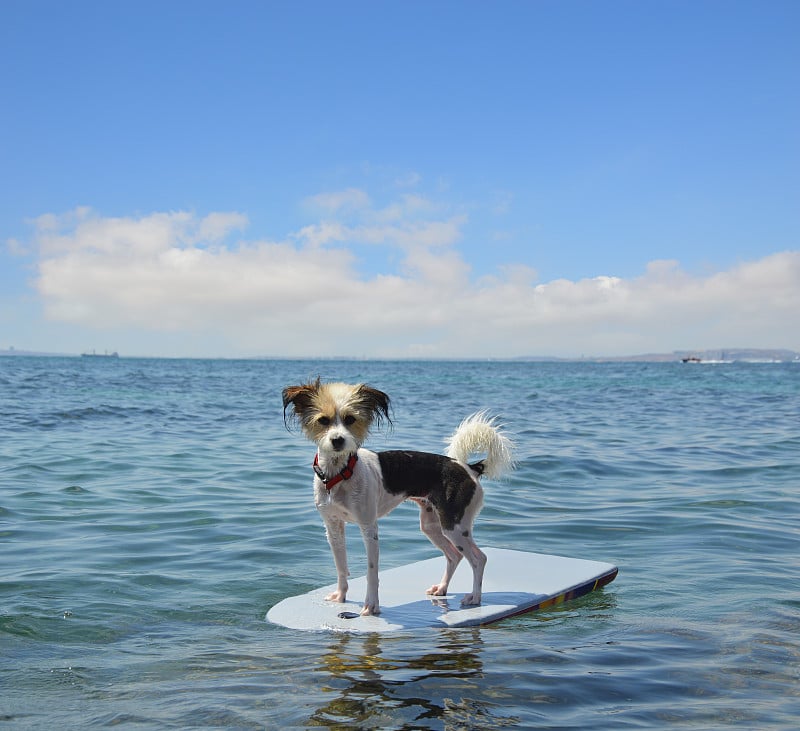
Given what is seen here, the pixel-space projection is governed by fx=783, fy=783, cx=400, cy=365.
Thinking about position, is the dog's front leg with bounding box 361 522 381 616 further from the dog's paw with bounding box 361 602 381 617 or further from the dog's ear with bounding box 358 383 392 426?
the dog's ear with bounding box 358 383 392 426

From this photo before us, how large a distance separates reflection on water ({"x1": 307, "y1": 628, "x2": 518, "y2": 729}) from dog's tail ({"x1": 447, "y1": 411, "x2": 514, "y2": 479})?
1.34 m

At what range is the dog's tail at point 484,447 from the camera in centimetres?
666

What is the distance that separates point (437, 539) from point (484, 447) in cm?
99

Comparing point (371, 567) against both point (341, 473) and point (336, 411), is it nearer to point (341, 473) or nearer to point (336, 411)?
point (341, 473)

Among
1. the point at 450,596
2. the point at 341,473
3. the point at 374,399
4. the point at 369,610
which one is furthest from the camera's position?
the point at 450,596

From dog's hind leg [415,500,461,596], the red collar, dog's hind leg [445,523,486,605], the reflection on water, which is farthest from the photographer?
dog's hind leg [415,500,461,596]

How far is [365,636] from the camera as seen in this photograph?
6090 millimetres

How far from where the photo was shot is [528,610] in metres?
6.85

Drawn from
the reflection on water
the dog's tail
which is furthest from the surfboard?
the dog's tail

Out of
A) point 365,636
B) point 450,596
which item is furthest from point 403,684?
point 450,596

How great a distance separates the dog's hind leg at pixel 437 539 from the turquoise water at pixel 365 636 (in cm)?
73

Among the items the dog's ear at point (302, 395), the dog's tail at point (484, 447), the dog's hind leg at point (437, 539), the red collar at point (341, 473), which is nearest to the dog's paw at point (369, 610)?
the dog's hind leg at point (437, 539)

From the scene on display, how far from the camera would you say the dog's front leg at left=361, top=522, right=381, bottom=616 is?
617 centimetres

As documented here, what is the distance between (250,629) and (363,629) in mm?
1024
